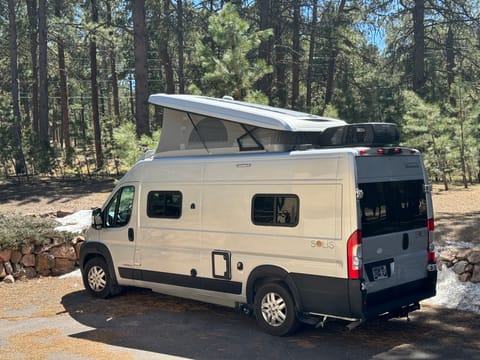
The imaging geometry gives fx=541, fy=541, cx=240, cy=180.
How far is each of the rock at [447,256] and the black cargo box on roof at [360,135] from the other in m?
2.84

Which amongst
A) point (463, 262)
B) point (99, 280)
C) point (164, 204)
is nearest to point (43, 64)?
point (99, 280)

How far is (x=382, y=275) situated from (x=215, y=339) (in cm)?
212

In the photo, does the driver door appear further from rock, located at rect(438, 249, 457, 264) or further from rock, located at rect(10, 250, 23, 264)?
rock, located at rect(438, 249, 457, 264)

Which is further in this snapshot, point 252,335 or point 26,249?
point 26,249

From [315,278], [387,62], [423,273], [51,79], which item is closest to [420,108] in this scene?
[387,62]

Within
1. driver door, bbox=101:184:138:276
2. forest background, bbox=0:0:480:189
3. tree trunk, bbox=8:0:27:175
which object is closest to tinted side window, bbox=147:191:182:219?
driver door, bbox=101:184:138:276

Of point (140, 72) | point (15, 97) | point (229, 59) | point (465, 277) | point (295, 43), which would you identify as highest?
point (295, 43)

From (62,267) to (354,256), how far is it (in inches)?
263

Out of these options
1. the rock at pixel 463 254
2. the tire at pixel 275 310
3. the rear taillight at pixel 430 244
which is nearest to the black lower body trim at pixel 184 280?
the tire at pixel 275 310

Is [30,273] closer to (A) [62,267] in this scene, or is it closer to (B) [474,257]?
(A) [62,267]

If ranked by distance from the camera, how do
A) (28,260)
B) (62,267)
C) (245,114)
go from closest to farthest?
(245,114)
(28,260)
(62,267)

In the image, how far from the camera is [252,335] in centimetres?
662

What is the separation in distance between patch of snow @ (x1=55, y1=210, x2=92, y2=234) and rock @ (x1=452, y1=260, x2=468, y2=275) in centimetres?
716

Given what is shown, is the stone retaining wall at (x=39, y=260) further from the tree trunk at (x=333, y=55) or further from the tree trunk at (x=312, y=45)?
the tree trunk at (x=312, y=45)
